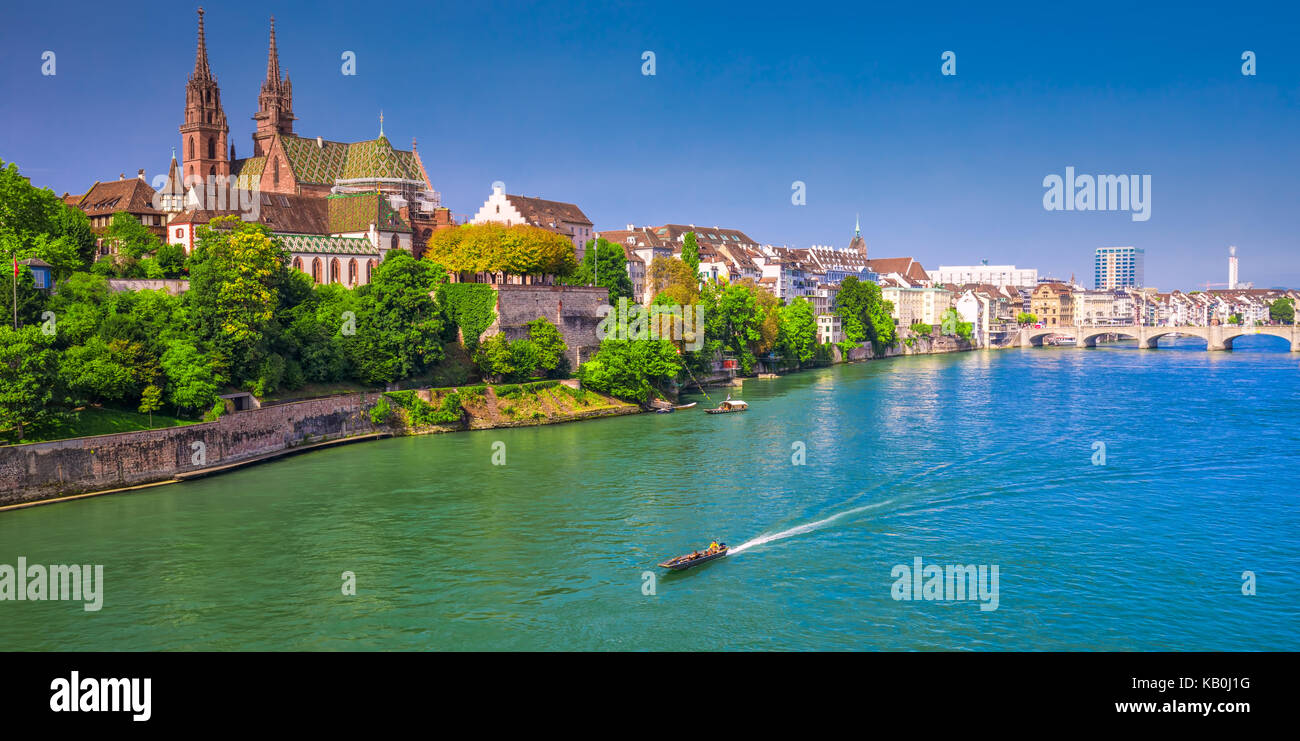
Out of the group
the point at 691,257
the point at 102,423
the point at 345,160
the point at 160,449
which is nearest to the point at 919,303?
the point at 691,257

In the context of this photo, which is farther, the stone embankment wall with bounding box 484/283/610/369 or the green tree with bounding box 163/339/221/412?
the stone embankment wall with bounding box 484/283/610/369

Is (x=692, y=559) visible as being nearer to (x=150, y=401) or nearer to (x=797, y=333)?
(x=150, y=401)

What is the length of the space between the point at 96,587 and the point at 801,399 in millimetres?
51860

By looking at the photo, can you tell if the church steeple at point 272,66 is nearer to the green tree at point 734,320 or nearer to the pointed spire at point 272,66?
the pointed spire at point 272,66

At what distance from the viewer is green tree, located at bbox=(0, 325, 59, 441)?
32594 millimetres

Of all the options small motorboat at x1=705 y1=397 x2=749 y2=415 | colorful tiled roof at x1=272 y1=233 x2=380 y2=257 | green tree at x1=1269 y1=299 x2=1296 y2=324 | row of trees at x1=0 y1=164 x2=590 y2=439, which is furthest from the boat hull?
green tree at x1=1269 y1=299 x2=1296 y2=324

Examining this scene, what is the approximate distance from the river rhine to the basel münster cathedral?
25.0 metres

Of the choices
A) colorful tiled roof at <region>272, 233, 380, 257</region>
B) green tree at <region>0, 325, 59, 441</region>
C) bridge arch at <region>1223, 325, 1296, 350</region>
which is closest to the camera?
green tree at <region>0, 325, 59, 441</region>

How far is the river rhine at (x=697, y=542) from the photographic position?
21750 mm

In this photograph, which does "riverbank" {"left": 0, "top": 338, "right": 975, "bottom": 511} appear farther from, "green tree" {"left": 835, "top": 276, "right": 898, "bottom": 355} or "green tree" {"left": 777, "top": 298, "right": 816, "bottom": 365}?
"green tree" {"left": 835, "top": 276, "right": 898, "bottom": 355}

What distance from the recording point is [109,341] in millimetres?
39250

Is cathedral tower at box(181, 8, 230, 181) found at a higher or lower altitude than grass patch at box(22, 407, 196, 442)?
higher
